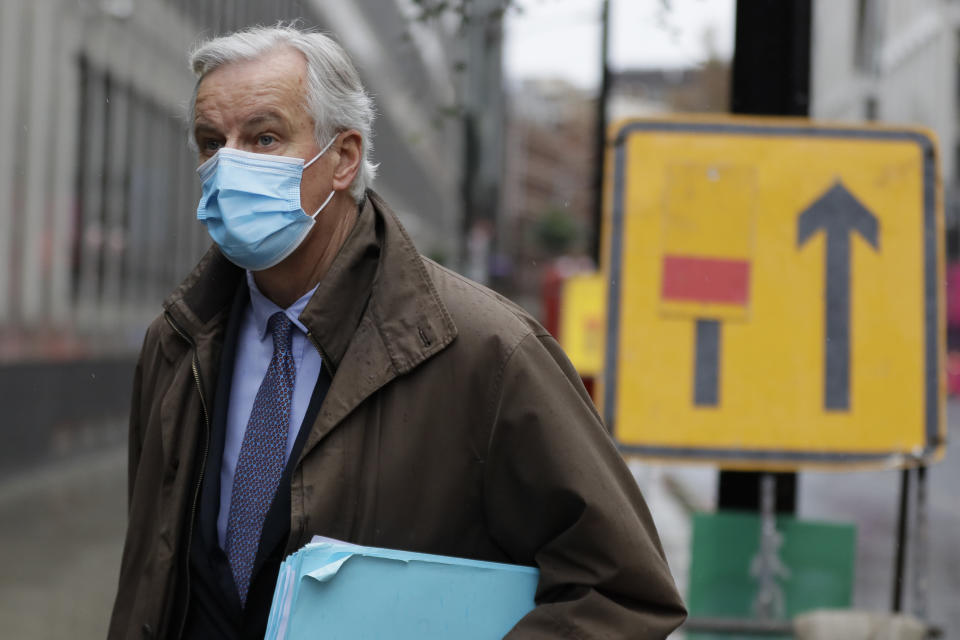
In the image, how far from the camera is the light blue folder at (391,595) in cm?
187

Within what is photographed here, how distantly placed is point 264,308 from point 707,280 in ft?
7.04

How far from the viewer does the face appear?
81.9 inches

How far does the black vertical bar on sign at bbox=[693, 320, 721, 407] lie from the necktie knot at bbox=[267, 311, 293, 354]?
212 centimetres

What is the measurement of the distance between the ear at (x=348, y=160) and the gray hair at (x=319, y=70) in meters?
0.01

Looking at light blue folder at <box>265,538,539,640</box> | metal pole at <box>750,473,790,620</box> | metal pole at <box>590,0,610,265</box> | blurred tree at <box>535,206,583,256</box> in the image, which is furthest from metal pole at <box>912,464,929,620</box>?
blurred tree at <box>535,206,583,256</box>

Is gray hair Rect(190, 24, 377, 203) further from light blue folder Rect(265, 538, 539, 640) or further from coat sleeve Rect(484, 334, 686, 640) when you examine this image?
light blue folder Rect(265, 538, 539, 640)

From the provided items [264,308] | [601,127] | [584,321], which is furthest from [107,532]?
[264,308]

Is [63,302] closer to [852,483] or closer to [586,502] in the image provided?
[852,483]

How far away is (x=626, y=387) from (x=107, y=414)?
11896mm

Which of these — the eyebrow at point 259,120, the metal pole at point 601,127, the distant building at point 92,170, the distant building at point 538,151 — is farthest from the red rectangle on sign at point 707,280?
the distant building at point 538,151

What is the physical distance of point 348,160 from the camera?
2221 millimetres

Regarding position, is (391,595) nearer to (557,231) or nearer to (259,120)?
(259,120)

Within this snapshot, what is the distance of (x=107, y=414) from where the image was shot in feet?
48.8

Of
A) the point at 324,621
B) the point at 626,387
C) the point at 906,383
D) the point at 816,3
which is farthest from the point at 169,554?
the point at 816,3
